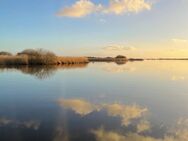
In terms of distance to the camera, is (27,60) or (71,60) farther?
(71,60)

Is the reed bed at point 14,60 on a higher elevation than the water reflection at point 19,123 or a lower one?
higher

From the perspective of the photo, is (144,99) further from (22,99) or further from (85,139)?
(85,139)

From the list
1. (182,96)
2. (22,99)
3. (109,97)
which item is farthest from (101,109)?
(182,96)

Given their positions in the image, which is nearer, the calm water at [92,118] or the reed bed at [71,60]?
the calm water at [92,118]

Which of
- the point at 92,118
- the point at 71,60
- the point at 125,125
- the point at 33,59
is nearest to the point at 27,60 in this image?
the point at 33,59

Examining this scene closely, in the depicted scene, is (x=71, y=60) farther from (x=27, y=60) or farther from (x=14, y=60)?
(x=14, y=60)

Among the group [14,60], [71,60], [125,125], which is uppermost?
[14,60]

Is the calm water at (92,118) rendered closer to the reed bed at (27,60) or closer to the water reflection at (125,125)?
the water reflection at (125,125)

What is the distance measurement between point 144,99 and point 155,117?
2.36 metres

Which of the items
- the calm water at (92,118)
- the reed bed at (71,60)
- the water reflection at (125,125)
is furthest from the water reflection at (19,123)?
the reed bed at (71,60)

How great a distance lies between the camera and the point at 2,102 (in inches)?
292

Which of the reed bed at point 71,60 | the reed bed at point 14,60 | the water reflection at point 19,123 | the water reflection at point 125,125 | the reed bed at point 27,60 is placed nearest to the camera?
the water reflection at point 125,125

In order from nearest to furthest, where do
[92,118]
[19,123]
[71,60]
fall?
[19,123] → [92,118] → [71,60]

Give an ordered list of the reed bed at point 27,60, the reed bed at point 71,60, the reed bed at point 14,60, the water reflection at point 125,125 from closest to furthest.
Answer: the water reflection at point 125,125 → the reed bed at point 14,60 → the reed bed at point 27,60 → the reed bed at point 71,60
